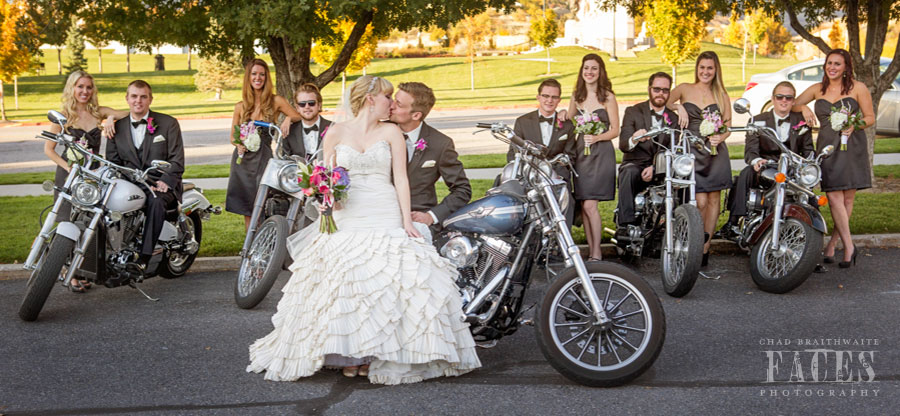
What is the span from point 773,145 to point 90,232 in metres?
5.84

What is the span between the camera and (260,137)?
7.95 metres

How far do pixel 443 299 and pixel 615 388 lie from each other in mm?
1050

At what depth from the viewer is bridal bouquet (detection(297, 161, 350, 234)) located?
16.4 ft

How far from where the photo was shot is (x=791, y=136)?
802 cm

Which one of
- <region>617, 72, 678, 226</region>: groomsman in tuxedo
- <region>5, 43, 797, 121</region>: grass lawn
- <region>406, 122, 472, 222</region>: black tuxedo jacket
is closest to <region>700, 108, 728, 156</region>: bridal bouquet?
<region>617, 72, 678, 226</region>: groomsman in tuxedo

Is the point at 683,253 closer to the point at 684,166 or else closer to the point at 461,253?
the point at 684,166

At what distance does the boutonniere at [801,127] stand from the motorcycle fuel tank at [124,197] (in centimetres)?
572

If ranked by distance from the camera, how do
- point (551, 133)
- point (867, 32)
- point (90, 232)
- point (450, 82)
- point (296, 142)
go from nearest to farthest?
1. point (90, 232)
2. point (551, 133)
3. point (296, 142)
4. point (867, 32)
5. point (450, 82)

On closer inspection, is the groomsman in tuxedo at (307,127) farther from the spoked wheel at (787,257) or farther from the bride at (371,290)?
the spoked wheel at (787,257)

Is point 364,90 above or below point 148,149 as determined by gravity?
above

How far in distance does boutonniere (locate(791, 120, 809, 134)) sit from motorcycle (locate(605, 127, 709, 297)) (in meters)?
1.00

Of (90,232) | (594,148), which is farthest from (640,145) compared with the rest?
(90,232)

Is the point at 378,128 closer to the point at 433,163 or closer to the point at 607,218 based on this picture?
the point at 433,163

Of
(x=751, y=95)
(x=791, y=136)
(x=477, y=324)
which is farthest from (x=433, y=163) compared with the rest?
(x=751, y=95)
